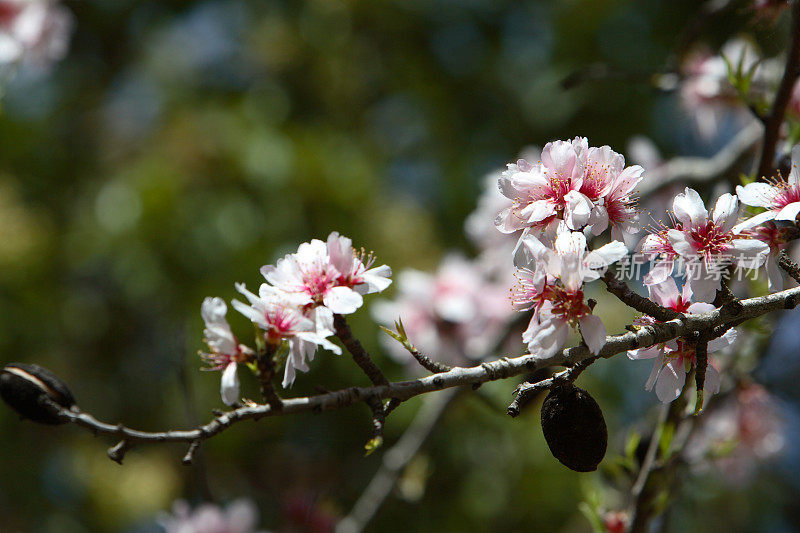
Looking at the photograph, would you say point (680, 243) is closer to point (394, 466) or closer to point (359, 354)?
point (359, 354)

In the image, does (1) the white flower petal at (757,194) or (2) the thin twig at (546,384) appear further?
(1) the white flower petal at (757,194)

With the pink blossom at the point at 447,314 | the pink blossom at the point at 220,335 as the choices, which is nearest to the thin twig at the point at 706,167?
the pink blossom at the point at 447,314

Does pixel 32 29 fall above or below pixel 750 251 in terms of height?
above

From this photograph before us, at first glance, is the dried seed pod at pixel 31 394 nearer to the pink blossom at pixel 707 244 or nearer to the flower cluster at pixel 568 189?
the flower cluster at pixel 568 189

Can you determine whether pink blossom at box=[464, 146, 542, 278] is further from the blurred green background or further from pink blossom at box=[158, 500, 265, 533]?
pink blossom at box=[158, 500, 265, 533]

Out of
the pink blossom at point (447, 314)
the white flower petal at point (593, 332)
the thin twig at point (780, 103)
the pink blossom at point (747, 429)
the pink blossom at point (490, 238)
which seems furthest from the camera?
the pink blossom at point (447, 314)

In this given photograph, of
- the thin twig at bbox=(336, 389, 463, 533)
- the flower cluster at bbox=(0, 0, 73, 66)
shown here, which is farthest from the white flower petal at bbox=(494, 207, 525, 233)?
the flower cluster at bbox=(0, 0, 73, 66)

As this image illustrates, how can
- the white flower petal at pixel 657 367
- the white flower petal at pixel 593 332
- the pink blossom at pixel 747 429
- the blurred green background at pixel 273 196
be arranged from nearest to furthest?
the white flower petal at pixel 593 332 < the white flower petal at pixel 657 367 < the pink blossom at pixel 747 429 < the blurred green background at pixel 273 196

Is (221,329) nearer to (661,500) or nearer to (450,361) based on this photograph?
(661,500)

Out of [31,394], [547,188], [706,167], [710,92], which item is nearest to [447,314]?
[706,167]
